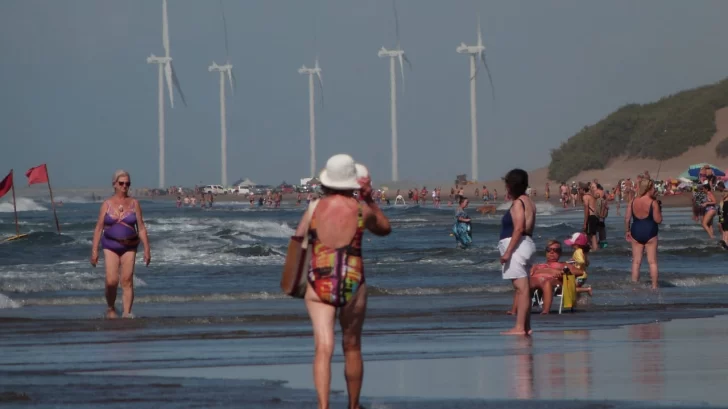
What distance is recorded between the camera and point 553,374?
9219 mm

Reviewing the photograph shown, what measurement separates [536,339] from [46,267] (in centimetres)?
1745

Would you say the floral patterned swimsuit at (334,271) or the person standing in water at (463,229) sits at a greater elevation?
the floral patterned swimsuit at (334,271)

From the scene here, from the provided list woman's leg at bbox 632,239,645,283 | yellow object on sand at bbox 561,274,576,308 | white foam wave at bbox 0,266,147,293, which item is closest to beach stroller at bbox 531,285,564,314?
yellow object on sand at bbox 561,274,576,308

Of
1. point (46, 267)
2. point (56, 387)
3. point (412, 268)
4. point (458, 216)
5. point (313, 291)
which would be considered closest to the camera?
point (313, 291)

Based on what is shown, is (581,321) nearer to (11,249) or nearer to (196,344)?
(196,344)

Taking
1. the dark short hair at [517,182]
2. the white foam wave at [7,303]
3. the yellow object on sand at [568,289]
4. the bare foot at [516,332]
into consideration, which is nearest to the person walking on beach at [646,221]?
the yellow object on sand at [568,289]

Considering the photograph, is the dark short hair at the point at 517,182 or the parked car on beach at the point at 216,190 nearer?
the dark short hair at the point at 517,182

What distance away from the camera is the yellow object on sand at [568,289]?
15055mm

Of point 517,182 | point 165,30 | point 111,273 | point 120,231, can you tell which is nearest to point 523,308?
point 517,182

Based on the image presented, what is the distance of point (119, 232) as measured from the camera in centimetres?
1414

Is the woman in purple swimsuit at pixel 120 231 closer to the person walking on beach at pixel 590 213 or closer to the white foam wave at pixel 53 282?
the white foam wave at pixel 53 282

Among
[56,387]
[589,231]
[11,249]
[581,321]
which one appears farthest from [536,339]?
[11,249]

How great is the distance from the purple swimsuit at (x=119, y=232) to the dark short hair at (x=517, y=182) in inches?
160

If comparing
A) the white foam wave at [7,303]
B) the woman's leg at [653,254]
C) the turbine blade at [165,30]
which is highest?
the turbine blade at [165,30]
